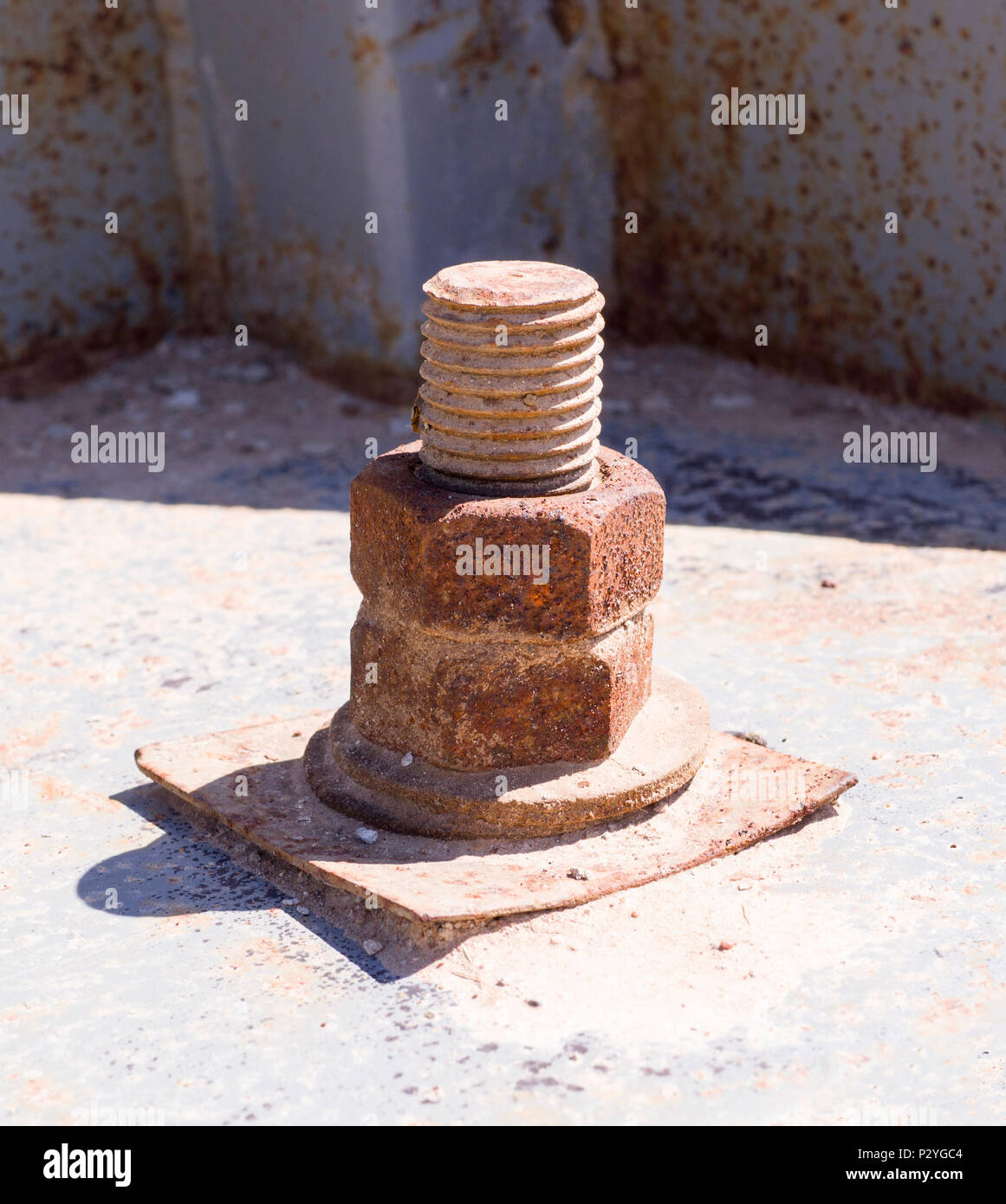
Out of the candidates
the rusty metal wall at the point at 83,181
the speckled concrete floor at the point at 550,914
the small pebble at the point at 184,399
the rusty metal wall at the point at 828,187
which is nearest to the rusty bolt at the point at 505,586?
the speckled concrete floor at the point at 550,914

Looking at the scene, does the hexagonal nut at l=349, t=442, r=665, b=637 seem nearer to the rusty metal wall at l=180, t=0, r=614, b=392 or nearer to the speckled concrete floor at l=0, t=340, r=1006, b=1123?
the speckled concrete floor at l=0, t=340, r=1006, b=1123

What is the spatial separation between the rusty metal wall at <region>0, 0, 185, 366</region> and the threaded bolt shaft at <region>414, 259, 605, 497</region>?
3.90 meters

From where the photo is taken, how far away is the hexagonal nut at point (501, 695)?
3119 mm

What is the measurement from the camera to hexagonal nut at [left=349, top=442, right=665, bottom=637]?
303 centimetres

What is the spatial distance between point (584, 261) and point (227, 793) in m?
4.04

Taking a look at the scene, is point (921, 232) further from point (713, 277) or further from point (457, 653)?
point (457, 653)

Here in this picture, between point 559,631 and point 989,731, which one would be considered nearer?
point 559,631

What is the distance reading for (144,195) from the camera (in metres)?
6.83

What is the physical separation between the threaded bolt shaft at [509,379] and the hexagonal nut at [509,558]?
0.21 ft

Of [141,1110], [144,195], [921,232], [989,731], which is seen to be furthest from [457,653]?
[144,195]

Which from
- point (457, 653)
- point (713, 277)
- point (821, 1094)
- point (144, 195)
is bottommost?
point (821, 1094)

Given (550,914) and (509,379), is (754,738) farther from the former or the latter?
(509,379)

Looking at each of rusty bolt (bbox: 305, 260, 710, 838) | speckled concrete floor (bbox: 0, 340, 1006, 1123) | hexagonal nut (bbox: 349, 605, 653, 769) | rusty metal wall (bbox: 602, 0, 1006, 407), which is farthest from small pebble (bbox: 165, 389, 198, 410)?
hexagonal nut (bbox: 349, 605, 653, 769)

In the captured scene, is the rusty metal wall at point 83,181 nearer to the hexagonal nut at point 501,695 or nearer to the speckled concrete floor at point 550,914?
the speckled concrete floor at point 550,914
